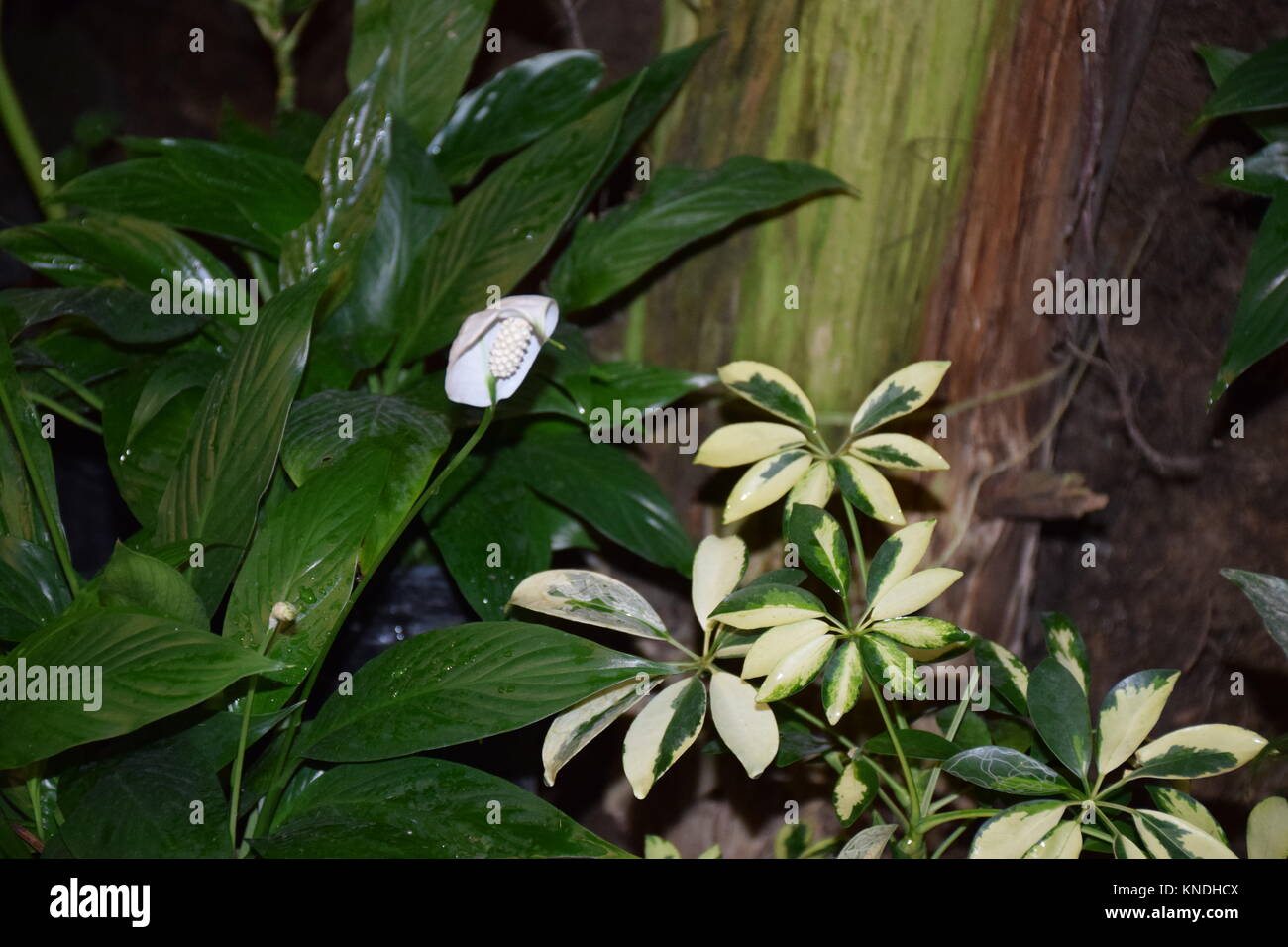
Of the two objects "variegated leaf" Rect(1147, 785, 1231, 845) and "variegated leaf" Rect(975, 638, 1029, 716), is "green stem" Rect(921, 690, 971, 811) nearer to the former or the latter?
"variegated leaf" Rect(975, 638, 1029, 716)

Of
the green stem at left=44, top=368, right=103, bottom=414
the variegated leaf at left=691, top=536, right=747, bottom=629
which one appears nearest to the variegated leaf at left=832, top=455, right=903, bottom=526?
the variegated leaf at left=691, top=536, right=747, bottom=629

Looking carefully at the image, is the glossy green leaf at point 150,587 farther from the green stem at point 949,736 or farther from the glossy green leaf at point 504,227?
the green stem at point 949,736

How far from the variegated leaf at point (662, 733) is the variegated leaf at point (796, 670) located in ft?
0.25

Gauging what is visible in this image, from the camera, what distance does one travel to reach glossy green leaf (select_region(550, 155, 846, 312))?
1.16 meters

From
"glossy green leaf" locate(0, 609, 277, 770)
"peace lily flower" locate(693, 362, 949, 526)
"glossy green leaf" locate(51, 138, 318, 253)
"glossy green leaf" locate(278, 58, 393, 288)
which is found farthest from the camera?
"glossy green leaf" locate(51, 138, 318, 253)

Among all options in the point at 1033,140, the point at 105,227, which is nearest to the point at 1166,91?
the point at 1033,140

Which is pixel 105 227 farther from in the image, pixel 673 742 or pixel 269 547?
pixel 673 742

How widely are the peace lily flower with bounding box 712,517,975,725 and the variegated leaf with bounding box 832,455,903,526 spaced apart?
0.12 ft

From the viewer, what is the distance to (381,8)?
1315mm

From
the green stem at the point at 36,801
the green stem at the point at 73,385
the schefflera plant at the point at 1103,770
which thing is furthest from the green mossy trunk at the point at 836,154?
the green stem at the point at 36,801

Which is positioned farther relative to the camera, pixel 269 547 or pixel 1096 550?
pixel 1096 550

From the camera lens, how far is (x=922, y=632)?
2.63 ft
